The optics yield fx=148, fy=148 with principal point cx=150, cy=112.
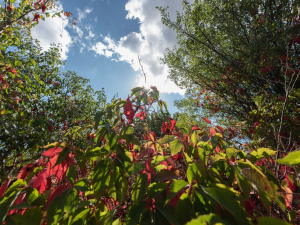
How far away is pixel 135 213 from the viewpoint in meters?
0.53

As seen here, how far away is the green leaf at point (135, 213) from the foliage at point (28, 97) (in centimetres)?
59

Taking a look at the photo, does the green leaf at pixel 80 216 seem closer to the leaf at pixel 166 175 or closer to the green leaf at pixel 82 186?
the green leaf at pixel 82 186

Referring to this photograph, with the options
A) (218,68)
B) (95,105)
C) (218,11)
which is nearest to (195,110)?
(218,68)

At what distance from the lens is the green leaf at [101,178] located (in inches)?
23.5

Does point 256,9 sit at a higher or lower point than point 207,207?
higher

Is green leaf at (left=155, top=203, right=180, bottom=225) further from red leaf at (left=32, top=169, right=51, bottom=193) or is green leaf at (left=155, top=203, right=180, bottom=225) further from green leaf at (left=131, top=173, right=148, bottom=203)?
red leaf at (left=32, top=169, right=51, bottom=193)

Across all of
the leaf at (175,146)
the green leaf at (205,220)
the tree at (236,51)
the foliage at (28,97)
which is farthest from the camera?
the tree at (236,51)

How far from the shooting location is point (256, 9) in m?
5.78

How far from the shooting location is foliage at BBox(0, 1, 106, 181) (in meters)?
3.03

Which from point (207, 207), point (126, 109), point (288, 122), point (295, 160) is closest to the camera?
point (295, 160)

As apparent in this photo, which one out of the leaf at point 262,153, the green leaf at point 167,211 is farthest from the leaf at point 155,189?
the leaf at point 262,153

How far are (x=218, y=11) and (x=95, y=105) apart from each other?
398 inches

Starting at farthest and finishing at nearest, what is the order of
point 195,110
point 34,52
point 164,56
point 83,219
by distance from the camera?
point 164,56
point 195,110
point 34,52
point 83,219

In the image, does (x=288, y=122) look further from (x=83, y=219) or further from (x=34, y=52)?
(x=34, y=52)
